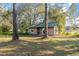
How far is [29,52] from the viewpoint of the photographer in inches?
86.3

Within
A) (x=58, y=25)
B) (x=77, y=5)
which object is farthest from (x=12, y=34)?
(x=77, y=5)

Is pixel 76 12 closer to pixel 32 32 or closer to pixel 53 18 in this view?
pixel 53 18

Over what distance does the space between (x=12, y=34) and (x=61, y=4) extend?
72 centimetres

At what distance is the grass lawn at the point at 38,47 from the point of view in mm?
2186

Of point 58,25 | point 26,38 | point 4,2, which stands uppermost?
point 4,2

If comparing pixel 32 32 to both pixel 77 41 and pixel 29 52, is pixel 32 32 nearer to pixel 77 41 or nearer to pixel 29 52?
pixel 29 52

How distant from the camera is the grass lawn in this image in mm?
2186

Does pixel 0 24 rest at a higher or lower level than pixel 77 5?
lower

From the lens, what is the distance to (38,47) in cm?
221

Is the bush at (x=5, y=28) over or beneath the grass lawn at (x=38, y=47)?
over

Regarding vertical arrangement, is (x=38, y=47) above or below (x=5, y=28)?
→ below

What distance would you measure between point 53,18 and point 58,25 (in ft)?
0.35

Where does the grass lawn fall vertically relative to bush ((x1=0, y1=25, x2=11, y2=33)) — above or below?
below

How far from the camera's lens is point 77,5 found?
2.28 meters
